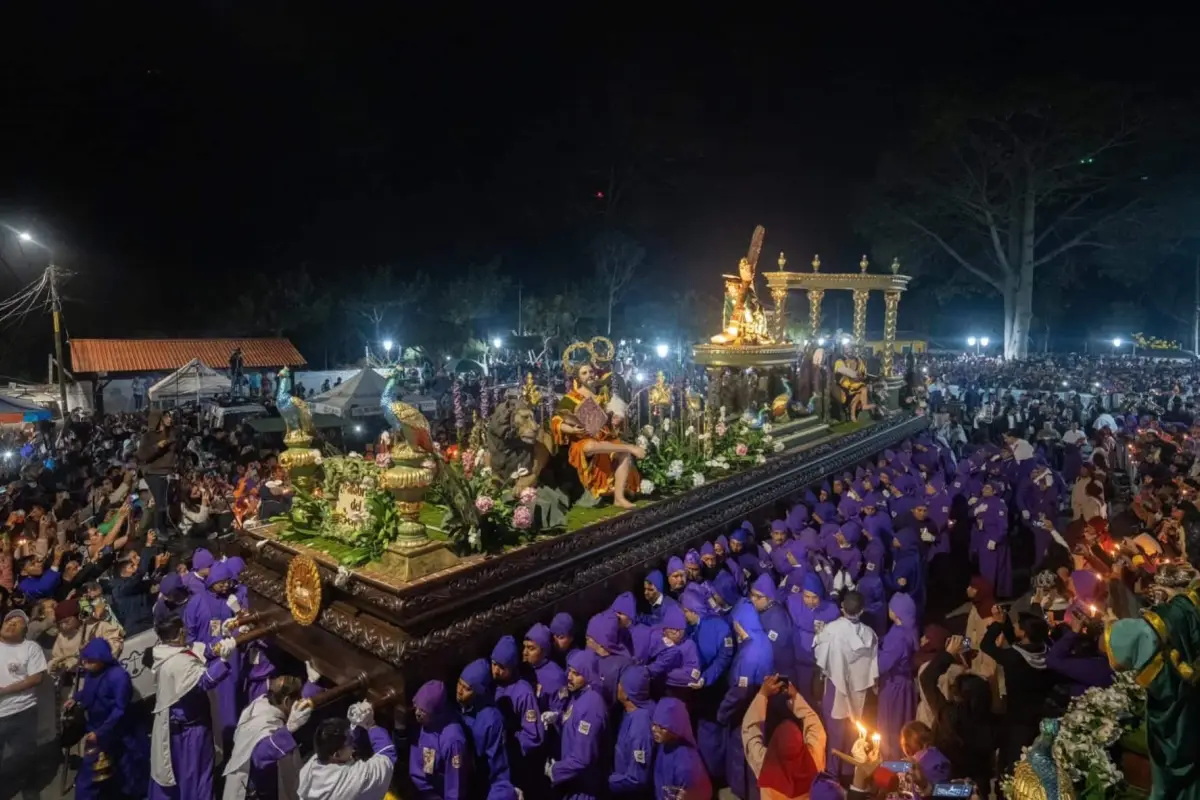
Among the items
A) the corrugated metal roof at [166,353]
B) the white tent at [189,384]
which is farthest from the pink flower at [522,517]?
the corrugated metal roof at [166,353]

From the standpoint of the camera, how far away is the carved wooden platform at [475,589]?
5.32 metres

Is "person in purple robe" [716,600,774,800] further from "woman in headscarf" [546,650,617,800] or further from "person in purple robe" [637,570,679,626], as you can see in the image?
"woman in headscarf" [546,650,617,800]

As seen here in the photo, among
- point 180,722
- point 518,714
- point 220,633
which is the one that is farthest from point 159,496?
point 518,714

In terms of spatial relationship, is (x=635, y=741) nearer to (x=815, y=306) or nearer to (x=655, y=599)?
(x=655, y=599)

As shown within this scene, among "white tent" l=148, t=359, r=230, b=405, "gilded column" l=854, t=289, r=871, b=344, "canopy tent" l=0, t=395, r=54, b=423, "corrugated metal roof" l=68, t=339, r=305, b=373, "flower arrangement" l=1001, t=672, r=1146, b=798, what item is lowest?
"flower arrangement" l=1001, t=672, r=1146, b=798

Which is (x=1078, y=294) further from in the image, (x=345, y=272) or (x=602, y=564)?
(x=602, y=564)

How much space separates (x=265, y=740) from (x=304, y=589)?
1742 mm

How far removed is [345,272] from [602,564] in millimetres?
36547

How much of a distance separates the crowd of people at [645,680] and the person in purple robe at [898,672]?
0.02 m

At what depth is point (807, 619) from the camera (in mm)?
6109

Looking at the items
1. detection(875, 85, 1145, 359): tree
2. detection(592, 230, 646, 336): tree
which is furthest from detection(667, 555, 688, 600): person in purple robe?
detection(592, 230, 646, 336): tree

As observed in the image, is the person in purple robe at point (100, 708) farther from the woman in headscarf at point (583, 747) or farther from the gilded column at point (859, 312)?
the gilded column at point (859, 312)

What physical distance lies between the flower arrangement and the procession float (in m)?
4.02

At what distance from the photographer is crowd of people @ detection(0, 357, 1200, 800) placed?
14.3 ft
